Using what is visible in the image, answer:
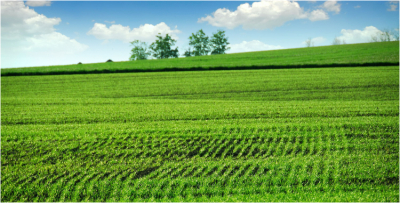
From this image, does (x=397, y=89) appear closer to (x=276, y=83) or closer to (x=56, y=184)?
(x=276, y=83)

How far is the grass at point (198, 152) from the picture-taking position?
19.6ft

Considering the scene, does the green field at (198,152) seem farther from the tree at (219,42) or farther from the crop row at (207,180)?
the tree at (219,42)

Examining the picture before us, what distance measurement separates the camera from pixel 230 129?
30.6ft

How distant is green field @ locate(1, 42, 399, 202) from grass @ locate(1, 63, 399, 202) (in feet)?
0.10

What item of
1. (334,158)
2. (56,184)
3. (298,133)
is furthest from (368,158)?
(56,184)

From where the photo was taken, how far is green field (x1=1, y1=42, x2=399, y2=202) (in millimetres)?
5969

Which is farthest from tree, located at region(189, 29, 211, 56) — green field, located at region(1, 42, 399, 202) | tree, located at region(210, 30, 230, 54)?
green field, located at region(1, 42, 399, 202)

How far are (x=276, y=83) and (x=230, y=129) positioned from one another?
1348 cm

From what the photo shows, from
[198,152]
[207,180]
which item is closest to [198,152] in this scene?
[198,152]

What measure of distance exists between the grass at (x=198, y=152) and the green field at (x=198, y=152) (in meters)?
0.03

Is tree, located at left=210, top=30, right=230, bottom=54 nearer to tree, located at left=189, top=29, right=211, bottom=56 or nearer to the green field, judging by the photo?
tree, located at left=189, top=29, right=211, bottom=56

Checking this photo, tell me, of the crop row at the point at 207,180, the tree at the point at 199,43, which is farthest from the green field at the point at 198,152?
the tree at the point at 199,43

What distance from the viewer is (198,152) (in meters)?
7.85

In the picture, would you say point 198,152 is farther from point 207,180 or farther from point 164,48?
point 164,48
